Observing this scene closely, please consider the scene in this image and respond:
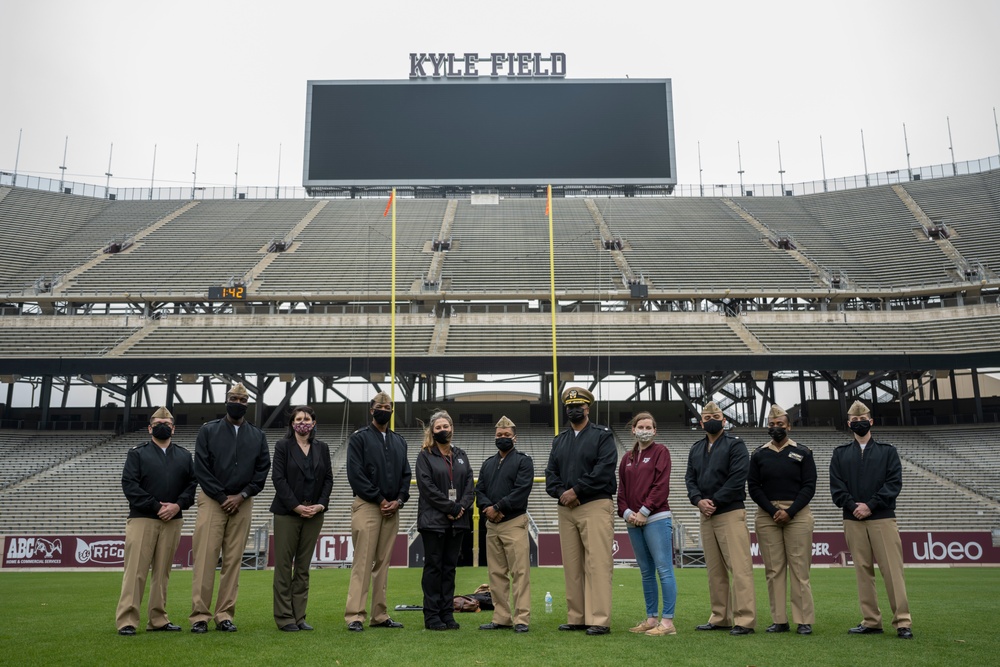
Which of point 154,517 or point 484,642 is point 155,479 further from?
point 484,642

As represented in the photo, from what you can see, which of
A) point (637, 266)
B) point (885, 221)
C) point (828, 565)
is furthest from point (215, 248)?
point (885, 221)

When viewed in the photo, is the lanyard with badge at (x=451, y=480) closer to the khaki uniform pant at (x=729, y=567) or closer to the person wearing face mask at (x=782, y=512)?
the khaki uniform pant at (x=729, y=567)

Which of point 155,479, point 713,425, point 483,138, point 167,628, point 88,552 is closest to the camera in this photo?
point 167,628

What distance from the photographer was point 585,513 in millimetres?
6289

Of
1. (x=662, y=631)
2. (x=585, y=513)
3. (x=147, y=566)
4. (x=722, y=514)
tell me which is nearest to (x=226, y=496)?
(x=147, y=566)

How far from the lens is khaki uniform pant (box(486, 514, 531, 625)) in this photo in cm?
618

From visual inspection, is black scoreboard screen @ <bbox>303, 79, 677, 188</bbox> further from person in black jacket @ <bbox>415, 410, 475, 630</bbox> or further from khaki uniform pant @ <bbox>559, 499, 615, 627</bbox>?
khaki uniform pant @ <bbox>559, 499, 615, 627</bbox>

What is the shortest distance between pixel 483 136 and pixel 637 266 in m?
13.0

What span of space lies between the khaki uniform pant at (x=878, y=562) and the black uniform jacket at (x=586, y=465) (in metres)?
1.91

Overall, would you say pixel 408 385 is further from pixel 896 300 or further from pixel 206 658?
pixel 206 658

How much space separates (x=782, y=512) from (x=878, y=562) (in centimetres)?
87

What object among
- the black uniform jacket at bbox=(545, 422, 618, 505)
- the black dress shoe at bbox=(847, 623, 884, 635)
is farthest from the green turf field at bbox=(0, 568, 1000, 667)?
the black uniform jacket at bbox=(545, 422, 618, 505)

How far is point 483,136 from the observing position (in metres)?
42.0

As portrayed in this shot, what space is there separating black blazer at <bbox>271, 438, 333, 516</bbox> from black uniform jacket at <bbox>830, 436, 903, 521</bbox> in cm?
404
